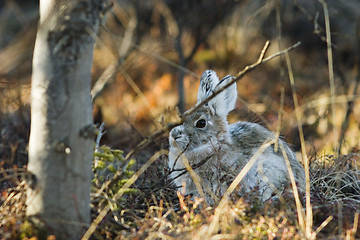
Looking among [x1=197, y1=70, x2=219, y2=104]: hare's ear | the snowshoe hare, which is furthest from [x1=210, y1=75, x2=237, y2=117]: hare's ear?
[x1=197, y1=70, x2=219, y2=104]: hare's ear

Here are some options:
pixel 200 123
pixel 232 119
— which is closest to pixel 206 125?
pixel 200 123

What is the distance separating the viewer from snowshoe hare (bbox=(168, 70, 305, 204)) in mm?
4398

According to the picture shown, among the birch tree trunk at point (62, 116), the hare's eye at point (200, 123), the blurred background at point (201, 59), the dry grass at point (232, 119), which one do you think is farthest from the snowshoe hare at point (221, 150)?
the blurred background at point (201, 59)

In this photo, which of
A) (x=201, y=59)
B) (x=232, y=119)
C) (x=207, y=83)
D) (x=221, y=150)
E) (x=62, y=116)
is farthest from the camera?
(x=201, y=59)

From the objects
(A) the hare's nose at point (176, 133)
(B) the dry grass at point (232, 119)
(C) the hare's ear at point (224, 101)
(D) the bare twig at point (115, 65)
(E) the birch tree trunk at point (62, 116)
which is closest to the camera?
(E) the birch tree trunk at point (62, 116)

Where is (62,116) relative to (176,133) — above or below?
above

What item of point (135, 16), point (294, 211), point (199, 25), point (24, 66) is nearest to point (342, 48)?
point (199, 25)

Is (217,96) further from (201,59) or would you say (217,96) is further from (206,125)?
(201,59)

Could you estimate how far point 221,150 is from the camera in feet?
15.6

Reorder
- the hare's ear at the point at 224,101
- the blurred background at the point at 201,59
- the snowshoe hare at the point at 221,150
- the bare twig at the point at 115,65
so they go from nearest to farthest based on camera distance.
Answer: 1. the snowshoe hare at the point at 221,150
2. the hare's ear at the point at 224,101
3. the bare twig at the point at 115,65
4. the blurred background at the point at 201,59

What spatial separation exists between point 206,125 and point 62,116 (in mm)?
2202

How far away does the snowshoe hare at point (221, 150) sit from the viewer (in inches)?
173

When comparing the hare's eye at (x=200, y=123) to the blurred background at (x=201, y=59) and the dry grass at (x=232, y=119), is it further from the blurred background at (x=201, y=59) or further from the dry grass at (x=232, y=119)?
the blurred background at (x=201, y=59)

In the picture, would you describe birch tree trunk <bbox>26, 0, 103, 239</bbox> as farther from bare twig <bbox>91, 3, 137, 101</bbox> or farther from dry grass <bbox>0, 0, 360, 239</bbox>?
bare twig <bbox>91, 3, 137, 101</bbox>
